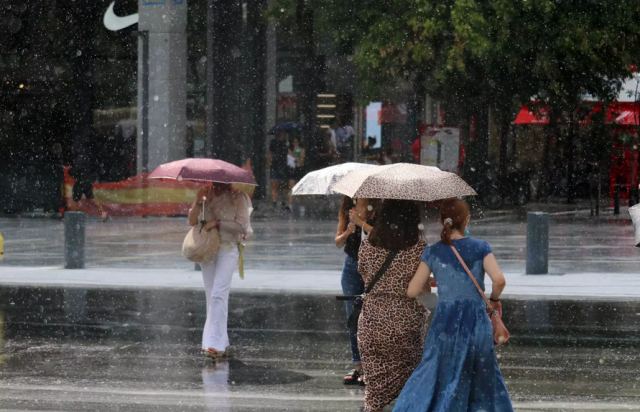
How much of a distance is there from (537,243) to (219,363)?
781 centimetres

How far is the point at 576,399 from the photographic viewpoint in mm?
9375

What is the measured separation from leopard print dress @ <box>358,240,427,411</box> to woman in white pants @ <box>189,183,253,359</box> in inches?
Result: 135

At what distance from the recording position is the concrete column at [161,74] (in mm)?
36125

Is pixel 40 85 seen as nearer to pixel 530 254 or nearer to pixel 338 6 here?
pixel 338 6

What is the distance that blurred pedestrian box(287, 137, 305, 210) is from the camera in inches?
1442

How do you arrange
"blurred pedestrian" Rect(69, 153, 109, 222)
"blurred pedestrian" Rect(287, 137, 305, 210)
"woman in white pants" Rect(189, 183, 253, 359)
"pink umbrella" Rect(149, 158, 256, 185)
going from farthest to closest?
"blurred pedestrian" Rect(287, 137, 305, 210)
"blurred pedestrian" Rect(69, 153, 109, 222)
"woman in white pants" Rect(189, 183, 253, 359)
"pink umbrella" Rect(149, 158, 256, 185)

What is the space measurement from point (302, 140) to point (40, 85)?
8022 mm

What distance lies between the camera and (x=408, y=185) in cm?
780

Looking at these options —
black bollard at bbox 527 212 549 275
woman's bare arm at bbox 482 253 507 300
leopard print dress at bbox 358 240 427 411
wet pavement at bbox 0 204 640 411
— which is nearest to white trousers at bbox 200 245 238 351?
wet pavement at bbox 0 204 640 411

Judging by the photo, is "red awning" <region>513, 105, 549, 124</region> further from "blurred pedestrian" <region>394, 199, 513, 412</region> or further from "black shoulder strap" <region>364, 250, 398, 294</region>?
"blurred pedestrian" <region>394, 199, 513, 412</region>

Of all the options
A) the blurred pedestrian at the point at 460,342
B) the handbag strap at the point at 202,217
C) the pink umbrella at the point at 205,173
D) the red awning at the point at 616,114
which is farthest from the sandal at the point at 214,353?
the red awning at the point at 616,114

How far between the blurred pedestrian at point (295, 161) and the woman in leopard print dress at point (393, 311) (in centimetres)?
2804

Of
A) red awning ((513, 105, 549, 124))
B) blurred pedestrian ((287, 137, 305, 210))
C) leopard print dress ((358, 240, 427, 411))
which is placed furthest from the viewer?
red awning ((513, 105, 549, 124))

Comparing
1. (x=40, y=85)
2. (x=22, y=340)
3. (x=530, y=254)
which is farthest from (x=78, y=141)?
(x=22, y=340)
